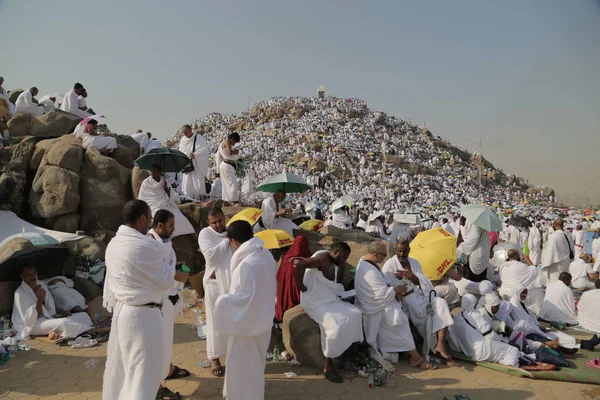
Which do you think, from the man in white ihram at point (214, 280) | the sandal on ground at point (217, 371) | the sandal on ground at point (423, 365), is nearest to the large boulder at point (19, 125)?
the man in white ihram at point (214, 280)

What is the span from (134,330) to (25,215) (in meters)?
7.83

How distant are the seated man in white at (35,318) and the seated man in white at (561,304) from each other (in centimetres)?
777

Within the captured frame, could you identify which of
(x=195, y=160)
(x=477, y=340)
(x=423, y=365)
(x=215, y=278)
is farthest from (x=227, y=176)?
(x=477, y=340)

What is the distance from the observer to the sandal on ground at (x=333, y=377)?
182 inches

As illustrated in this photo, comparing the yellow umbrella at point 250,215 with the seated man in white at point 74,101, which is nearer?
the yellow umbrella at point 250,215

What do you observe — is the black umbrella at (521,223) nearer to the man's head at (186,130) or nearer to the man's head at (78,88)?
the man's head at (186,130)

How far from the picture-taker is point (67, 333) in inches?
219

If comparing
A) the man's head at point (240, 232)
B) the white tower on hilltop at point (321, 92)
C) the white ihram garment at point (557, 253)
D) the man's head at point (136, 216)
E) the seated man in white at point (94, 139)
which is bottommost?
the white ihram garment at point (557, 253)

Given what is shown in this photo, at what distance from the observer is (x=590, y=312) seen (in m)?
6.82

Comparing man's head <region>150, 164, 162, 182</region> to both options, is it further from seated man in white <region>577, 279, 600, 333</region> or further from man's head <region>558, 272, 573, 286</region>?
seated man in white <region>577, 279, 600, 333</region>

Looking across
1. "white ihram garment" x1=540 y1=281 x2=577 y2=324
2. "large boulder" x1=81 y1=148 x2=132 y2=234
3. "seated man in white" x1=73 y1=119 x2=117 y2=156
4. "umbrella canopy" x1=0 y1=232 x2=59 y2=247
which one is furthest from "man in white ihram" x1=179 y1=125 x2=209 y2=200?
"white ihram garment" x1=540 y1=281 x2=577 y2=324

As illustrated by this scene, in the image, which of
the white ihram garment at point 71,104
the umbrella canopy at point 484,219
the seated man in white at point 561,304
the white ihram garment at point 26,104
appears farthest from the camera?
the white ihram garment at point 26,104

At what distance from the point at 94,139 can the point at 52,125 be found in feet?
6.96

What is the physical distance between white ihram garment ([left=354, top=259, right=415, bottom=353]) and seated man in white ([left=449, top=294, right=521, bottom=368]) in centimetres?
72
